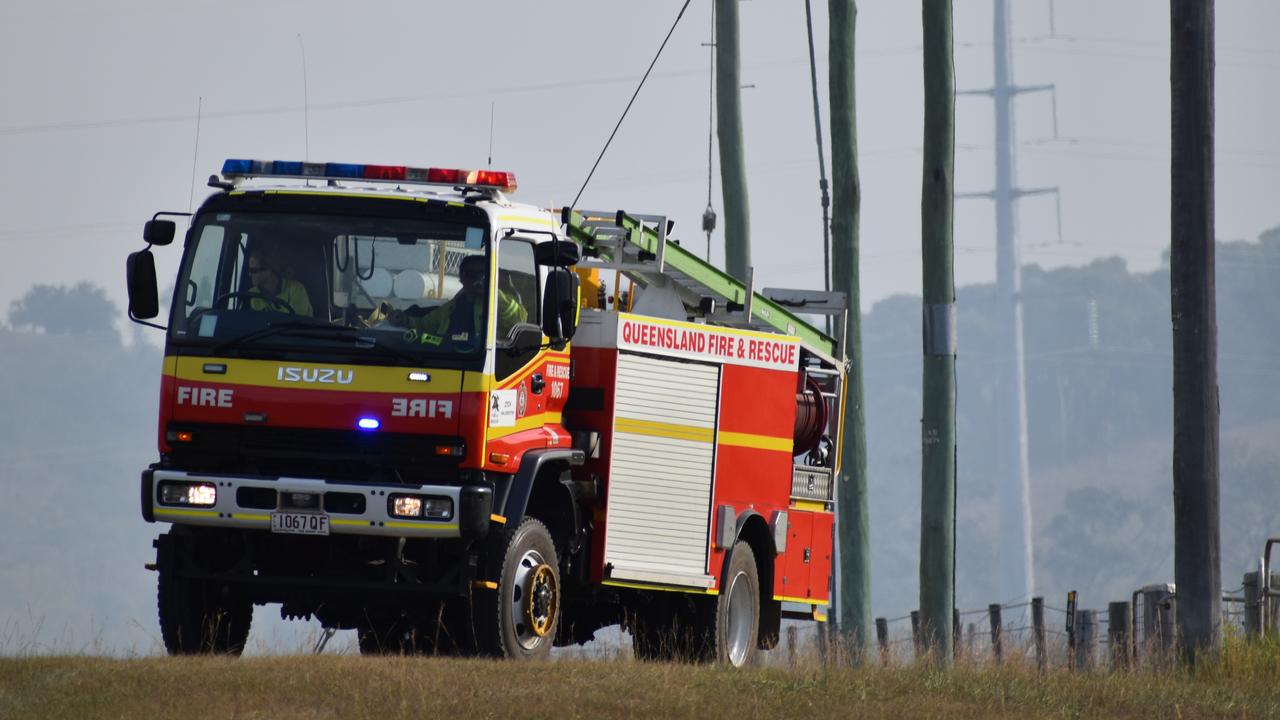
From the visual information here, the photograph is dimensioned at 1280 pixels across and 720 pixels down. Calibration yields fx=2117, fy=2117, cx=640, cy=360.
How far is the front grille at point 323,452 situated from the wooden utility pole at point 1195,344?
5.73 metres

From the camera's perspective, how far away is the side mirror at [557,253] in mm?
13328

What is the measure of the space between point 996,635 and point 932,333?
15.5 ft

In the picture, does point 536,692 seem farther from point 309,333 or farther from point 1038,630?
point 1038,630

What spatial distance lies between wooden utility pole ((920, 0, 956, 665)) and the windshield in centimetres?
754

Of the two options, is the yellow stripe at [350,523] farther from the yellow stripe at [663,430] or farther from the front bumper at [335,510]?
the yellow stripe at [663,430]

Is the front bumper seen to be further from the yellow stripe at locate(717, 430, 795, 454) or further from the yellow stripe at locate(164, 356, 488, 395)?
the yellow stripe at locate(717, 430, 795, 454)

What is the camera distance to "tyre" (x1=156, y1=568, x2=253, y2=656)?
13258 millimetres

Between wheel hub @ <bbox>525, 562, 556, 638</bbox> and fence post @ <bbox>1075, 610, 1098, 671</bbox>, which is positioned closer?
wheel hub @ <bbox>525, 562, 556, 638</bbox>

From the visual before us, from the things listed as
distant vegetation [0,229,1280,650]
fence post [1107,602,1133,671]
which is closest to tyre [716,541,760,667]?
fence post [1107,602,1133,671]

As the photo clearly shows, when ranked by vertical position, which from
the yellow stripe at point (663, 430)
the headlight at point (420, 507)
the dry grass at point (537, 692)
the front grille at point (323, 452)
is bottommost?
the dry grass at point (537, 692)

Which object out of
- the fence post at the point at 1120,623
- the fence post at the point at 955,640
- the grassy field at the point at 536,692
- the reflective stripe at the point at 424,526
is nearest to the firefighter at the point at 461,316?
the reflective stripe at the point at 424,526

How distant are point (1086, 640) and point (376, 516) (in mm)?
10857

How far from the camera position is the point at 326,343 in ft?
41.8

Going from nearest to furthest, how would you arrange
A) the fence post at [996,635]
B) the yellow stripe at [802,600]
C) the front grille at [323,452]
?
the front grille at [323,452] → the yellow stripe at [802,600] → the fence post at [996,635]
